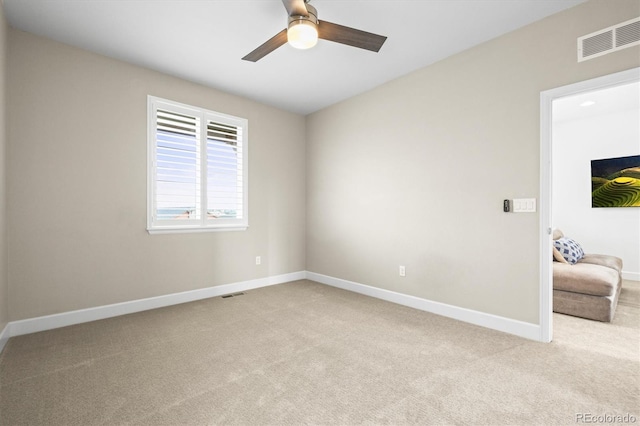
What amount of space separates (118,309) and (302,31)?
3.36 metres

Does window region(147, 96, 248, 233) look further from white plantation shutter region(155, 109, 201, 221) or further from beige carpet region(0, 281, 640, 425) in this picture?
beige carpet region(0, 281, 640, 425)

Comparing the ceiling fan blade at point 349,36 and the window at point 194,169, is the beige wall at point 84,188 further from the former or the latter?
the ceiling fan blade at point 349,36

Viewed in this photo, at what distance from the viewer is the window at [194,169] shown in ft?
11.6

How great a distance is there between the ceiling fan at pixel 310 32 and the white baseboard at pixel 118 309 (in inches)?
122

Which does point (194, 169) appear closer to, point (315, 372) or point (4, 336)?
point (4, 336)

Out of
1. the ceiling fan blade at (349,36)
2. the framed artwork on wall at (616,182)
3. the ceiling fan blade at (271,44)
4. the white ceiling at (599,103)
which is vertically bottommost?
the framed artwork on wall at (616,182)

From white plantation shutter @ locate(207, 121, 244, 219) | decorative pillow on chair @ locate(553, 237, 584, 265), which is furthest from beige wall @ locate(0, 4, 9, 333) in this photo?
decorative pillow on chair @ locate(553, 237, 584, 265)

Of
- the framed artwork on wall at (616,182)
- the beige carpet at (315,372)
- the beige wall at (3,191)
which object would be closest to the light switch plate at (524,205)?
the beige carpet at (315,372)

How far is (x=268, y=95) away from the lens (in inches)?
167

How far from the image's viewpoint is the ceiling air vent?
2.18 m

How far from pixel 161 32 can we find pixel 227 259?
2.75 m

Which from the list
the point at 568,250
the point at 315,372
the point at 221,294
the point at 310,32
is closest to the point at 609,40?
the point at 310,32

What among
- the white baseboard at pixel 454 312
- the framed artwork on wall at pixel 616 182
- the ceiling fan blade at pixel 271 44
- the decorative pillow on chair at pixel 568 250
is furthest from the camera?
the framed artwork on wall at pixel 616 182

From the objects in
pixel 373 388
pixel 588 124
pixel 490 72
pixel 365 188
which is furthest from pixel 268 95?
pixel 588 124
